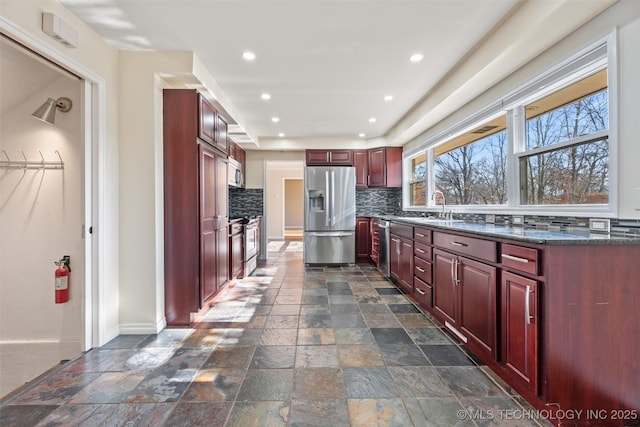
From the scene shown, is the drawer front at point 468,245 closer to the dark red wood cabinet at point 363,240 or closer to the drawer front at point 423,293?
the drawer front at point 423,293

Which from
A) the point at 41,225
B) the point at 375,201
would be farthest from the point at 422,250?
the point at 41,225

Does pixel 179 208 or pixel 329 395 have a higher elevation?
pixel 179 208

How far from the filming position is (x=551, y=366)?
1.31 metres

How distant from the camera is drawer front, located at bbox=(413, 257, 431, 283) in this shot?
8.62 ft

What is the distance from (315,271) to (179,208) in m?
2.66

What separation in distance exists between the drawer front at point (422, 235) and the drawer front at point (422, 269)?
20cm

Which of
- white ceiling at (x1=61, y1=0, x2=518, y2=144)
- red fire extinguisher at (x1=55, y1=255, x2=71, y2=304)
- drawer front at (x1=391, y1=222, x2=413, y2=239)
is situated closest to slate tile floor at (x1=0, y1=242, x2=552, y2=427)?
red fire extinguisher at (x1=55, y1=255, x2=71, y2=304)

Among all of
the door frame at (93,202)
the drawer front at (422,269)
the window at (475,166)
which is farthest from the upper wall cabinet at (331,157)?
the door frame at (93,202)

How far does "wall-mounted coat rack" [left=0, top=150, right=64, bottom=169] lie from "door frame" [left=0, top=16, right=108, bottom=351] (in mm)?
523

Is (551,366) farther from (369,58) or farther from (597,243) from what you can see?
(369,58)

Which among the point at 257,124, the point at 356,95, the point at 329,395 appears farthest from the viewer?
the point at 257,124

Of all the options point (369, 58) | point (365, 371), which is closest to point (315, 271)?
point (365, 371)

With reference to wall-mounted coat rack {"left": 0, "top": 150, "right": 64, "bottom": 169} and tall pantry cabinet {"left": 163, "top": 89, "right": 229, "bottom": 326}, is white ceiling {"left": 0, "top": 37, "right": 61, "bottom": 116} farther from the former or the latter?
tall pantry cabinet {"left": 163, "top": 89, "right": 229, "bottom": 326}

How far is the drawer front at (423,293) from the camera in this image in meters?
2.61
